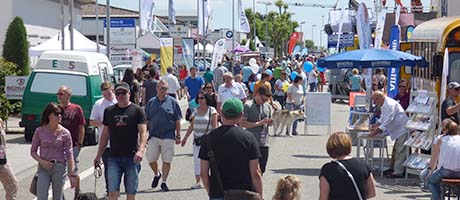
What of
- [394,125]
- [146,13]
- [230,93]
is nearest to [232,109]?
[394,125]

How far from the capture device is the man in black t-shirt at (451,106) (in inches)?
555

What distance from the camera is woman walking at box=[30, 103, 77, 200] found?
10141 mm

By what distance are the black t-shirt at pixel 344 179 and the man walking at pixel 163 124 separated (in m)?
6.20

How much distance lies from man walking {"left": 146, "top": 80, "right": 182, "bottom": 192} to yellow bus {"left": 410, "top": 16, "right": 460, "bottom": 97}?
185 inches

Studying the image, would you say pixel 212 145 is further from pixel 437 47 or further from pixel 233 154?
pixel 437 47

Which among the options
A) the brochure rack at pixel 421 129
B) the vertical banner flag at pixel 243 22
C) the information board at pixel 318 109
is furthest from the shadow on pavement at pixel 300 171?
the vertical banner flag at pixel 243 22

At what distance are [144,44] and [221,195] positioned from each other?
97.0 ft

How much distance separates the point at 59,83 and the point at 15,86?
3208 millimetres

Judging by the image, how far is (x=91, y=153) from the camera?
63.8ft

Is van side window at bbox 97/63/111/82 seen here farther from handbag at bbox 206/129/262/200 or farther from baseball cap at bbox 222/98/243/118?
handbag at bbox 206/129/262/200

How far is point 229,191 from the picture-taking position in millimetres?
7746

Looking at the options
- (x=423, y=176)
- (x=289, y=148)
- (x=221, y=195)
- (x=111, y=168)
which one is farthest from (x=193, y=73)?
(x=221, y=195)

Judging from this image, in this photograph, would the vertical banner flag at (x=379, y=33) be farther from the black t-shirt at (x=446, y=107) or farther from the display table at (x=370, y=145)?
the black t-shirt at (x=446, y=107)

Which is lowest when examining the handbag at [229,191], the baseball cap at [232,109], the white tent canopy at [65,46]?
the handbag at [229,191]
